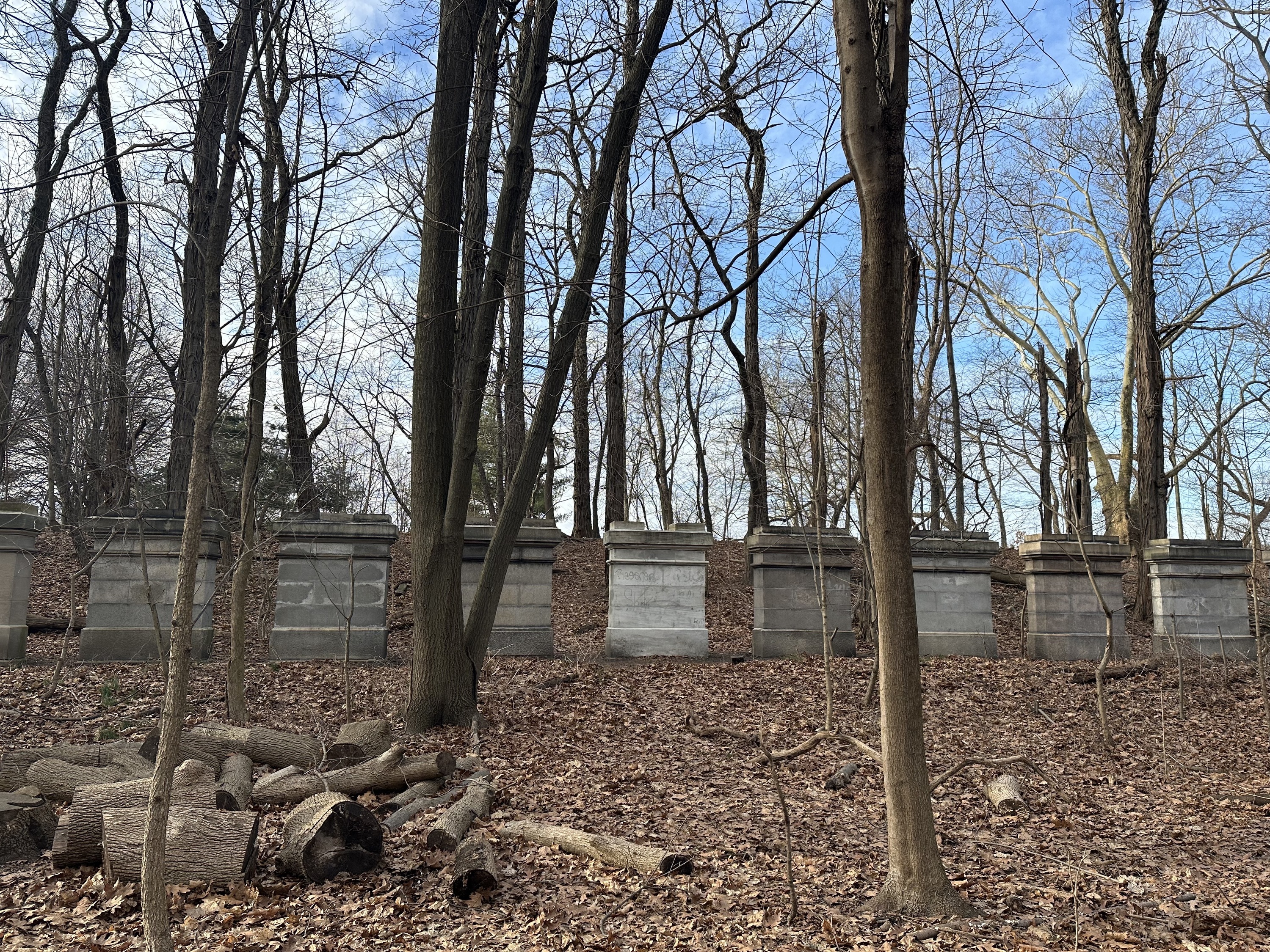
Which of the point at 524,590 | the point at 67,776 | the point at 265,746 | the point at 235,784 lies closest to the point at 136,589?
the point at 524,590

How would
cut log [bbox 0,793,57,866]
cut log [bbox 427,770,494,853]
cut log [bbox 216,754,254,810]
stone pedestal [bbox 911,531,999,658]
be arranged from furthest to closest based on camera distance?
stone pedestal [bbox 911,531,999,658] < cut log [bbox 216,754,254,810] < cut log [bbox 427,770,494,853] < cut log [bbox 0,793,57,866]

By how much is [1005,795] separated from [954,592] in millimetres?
6022

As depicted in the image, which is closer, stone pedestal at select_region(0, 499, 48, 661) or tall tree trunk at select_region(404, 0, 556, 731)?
tall tree trunk at select_region(404, 0, 556, 731)

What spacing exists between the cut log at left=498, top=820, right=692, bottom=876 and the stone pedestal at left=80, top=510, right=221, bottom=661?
21.6ft

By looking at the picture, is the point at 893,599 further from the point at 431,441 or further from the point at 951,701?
the point at 951,701

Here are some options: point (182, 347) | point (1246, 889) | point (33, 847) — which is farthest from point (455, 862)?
point (182, 347)

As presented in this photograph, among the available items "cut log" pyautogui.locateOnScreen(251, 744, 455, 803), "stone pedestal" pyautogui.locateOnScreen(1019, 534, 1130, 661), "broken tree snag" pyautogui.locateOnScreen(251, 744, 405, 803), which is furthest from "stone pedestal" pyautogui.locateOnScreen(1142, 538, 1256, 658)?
"broken tree snag" pyautogui.locateOnScreen(251, 744, 405, 803)

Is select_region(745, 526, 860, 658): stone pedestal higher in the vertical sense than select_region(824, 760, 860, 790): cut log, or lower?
higher

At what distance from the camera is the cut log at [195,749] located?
6160 mm

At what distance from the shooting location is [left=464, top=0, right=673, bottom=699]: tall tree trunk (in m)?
8.05

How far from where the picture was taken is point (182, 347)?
13.1 meters

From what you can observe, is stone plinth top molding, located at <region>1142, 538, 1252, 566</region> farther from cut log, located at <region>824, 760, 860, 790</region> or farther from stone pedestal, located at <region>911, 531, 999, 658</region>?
cut log, located at <region>824, 760, 860, 790</region>

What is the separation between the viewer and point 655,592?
→ 1145 centimetres

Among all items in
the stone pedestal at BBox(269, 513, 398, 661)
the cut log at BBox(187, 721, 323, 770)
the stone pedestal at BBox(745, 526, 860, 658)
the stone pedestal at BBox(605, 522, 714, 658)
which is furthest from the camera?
the stone pedestal at BBox(745, 526, 860, 658)
